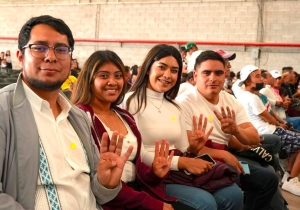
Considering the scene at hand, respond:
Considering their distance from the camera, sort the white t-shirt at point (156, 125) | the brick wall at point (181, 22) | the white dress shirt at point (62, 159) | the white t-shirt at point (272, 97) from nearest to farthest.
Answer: the white dress shirt at point (62, 159)
the white t-shirt at point (156, 125)
the white t-shirt at point (272, 97)
the brick wall at point (181, 22)

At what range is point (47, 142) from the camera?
4.02 feet

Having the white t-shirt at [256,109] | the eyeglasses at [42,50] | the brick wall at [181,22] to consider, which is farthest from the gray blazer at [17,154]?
the brick wall at [181,22]

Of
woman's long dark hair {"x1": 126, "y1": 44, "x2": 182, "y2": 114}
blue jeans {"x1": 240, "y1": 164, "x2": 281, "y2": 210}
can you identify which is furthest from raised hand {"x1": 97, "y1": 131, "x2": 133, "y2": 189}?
blue jeans {"x1": 240, "y1": 164, "x2": 281, "y2": 210}

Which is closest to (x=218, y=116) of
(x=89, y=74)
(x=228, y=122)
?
(x=228, y=122)

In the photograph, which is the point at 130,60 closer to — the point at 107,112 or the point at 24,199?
the point at 107,112

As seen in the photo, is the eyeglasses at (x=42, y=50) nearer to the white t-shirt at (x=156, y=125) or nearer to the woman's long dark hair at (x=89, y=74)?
the woman's long dark hair at (x=89, y=74)

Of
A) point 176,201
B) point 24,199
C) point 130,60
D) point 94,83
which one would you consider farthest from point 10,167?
point 130,60

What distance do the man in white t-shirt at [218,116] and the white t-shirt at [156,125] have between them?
180mm

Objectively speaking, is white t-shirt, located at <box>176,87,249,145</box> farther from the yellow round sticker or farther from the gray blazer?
the gray blazer

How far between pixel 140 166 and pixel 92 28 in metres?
9.16

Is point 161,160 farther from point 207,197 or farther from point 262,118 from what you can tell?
point 262,118

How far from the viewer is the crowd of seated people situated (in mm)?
1261

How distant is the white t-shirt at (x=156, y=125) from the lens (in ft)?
6.52

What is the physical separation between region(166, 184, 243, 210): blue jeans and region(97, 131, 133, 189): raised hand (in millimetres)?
560
